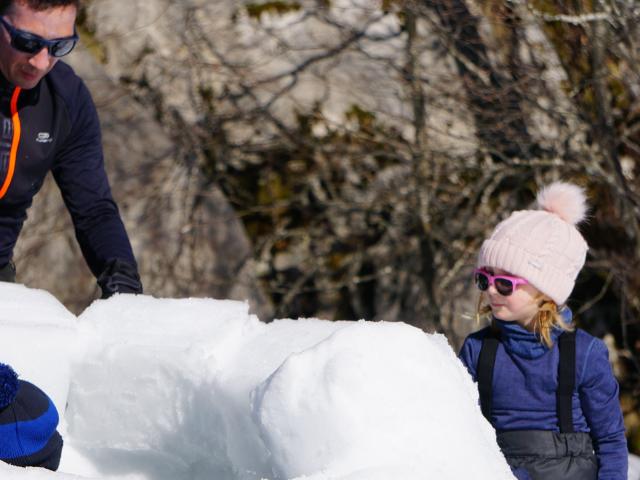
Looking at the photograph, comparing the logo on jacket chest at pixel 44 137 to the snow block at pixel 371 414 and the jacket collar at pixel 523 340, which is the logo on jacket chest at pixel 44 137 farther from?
the snow block at pixel 371 414

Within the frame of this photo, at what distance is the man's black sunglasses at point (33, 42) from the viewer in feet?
9.31

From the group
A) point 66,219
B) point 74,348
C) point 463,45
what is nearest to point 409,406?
point 74,348

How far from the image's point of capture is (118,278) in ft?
9.48

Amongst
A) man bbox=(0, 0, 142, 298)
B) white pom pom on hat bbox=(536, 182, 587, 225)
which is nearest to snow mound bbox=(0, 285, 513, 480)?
man bbox=(0, 0, 142, 298)

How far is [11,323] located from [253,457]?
0.61 m

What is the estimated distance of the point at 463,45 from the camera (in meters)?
6.33

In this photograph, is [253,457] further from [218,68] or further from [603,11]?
[218,68]

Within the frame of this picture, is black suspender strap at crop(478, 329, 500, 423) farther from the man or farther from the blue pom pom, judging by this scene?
the blue pom pom

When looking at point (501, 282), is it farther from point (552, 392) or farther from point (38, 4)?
point (38, 4)

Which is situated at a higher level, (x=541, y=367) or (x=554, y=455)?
(x=541, y=367)

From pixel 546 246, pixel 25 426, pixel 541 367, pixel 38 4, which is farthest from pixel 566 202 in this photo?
pixel 25 426

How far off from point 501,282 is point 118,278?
1.05m

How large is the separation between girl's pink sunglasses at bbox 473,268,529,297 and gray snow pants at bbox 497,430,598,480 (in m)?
0.39

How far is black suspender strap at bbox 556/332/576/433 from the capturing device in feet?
9.45
